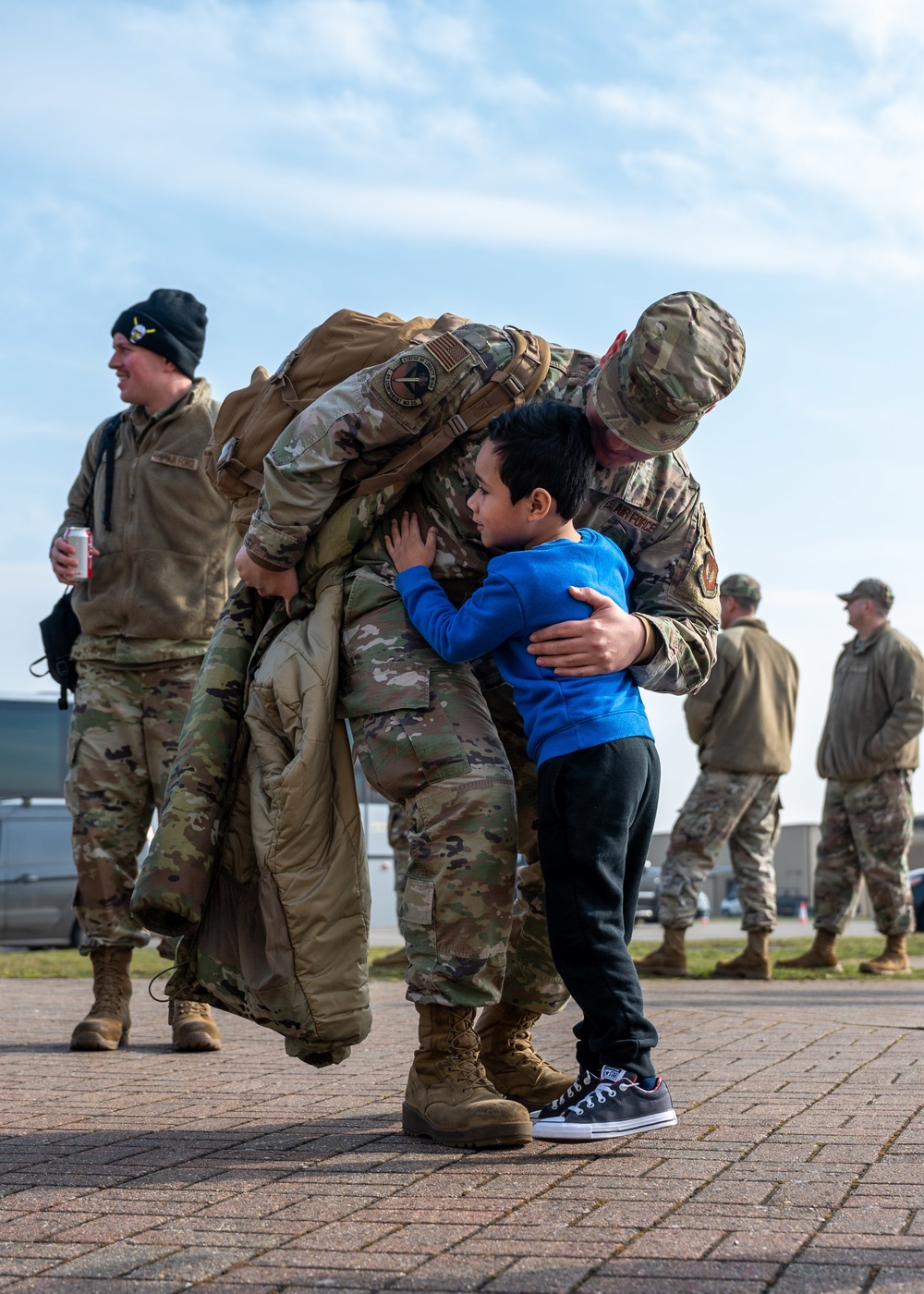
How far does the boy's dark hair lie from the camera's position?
3.51 meters

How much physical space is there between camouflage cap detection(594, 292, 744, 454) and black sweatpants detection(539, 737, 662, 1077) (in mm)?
728

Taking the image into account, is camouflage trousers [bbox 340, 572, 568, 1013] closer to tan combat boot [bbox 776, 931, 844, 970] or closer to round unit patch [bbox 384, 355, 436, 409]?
round unit patch [bbox 384, 355, 436, 409]

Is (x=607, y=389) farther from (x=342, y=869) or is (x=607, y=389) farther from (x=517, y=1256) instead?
(x=517, y=1256)

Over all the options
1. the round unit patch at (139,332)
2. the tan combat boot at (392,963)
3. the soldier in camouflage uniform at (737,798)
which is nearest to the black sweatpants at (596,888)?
the round unit patch at (139,332)

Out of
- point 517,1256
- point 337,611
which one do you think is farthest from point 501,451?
point 517,1256

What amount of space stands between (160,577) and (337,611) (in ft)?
7.42

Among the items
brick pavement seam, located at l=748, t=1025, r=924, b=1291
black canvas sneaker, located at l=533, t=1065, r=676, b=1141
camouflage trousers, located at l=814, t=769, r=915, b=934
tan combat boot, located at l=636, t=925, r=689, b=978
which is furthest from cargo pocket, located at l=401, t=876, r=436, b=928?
camouflage trousers, located at l=814, t=769, r=915, b=934

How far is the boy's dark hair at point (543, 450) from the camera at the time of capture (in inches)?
138

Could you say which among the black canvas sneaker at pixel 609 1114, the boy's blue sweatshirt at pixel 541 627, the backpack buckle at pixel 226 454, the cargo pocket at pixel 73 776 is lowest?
the black canvas sneaker at pixel 609 1114

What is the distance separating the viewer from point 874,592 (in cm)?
1052

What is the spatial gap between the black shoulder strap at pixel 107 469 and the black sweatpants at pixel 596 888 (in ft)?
10.3

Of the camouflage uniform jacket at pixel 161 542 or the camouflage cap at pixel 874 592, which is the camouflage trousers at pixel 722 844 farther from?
the camouflage uniform jacket at pixel 161 542

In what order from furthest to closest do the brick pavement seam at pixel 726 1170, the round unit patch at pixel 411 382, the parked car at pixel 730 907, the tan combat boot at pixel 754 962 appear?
the parked car at pixel 730 907 → the tan combat boot at pixel 754 962 → the round unit patch at pixel 411 382 → the brick pavement seam at pixel 726 1170

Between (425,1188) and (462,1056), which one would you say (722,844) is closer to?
(462,1056)
